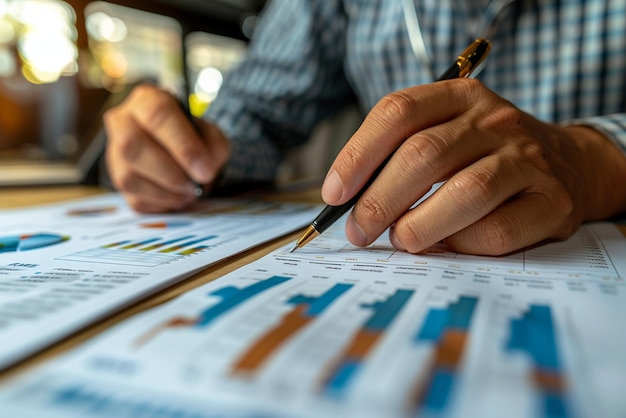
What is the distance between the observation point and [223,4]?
1410mm

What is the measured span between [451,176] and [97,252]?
250mm

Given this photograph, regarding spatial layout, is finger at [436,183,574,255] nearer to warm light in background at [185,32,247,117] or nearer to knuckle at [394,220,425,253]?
knuckle at [394,220,425,253]

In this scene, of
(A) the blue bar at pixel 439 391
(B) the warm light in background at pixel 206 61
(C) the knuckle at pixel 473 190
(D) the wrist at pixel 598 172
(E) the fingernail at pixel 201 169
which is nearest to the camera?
(A) the blue bar at pixel 439 391

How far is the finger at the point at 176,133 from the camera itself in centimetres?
53

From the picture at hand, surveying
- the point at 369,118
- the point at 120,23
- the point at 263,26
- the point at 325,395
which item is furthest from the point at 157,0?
the point at 325,395

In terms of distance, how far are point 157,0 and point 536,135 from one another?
1.06 m

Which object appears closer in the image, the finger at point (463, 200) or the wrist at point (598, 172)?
the finger at point (463, 200)

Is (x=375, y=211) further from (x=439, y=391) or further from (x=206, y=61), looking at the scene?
(x=206, y=61)

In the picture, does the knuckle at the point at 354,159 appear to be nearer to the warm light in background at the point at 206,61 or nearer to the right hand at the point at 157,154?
the right hand at the point at 157,154

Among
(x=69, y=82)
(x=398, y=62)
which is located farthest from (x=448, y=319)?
(x=69, y=82)

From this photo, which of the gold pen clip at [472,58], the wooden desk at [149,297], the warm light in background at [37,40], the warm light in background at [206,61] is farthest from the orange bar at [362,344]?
the warm light in background at [206,61]

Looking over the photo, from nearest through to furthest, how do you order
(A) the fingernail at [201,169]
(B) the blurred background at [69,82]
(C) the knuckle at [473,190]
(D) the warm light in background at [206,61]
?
(C) the knuckle at [473,190], (A) the fingernail at [201,169], (B) the blurred background at [69,82], (D) the warm light in background at [206,61]

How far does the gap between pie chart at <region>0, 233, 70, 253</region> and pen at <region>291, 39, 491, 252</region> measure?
20 centimetres

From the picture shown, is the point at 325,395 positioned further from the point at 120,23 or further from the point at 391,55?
the point at 120,23
